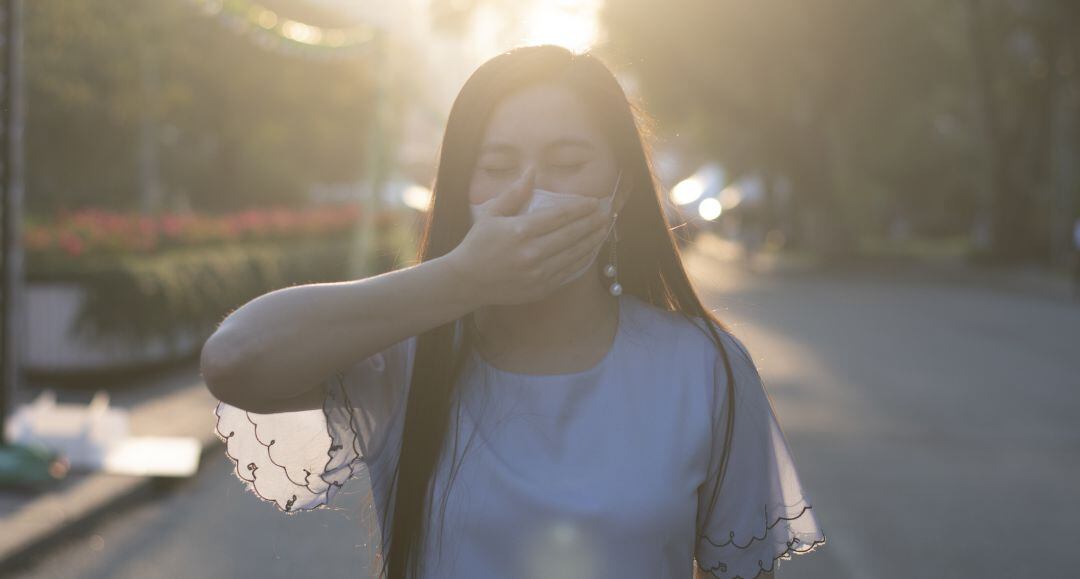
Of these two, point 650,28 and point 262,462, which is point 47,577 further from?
point 650,28

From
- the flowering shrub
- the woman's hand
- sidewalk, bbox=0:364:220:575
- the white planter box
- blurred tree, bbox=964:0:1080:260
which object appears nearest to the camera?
the woman's hand

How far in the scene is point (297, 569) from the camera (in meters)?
5.52

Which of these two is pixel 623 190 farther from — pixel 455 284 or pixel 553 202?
pixel 455 284

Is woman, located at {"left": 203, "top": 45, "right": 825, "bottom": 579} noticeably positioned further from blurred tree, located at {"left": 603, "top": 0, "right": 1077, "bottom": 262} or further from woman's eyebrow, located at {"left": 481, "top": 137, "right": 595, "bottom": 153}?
blurred tree, located at {"left": 603, "top": 0, "right": 1077, "bottom": 262}

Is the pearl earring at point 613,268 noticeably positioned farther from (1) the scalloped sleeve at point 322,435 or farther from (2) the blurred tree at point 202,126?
(2) the blurred tree at point 202,126

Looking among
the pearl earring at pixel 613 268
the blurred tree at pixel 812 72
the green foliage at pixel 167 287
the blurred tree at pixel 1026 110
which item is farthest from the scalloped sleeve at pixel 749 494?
the blurred tree at pixel 1026 110

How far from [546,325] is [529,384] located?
0.13 metres

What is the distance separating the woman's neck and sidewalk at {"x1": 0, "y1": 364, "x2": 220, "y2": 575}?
417cm

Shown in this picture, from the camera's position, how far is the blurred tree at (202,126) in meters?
22.0

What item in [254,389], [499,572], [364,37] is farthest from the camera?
[364,37]

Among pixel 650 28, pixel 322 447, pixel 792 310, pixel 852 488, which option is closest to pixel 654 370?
pixel 322 447

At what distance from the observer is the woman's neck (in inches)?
83.0

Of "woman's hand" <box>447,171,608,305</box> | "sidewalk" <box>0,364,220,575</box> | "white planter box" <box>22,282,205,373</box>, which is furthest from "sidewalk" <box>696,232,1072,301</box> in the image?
"woman's hand" <box>447,171,608,305</box>

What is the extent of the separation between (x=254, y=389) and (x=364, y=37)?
16.7m
